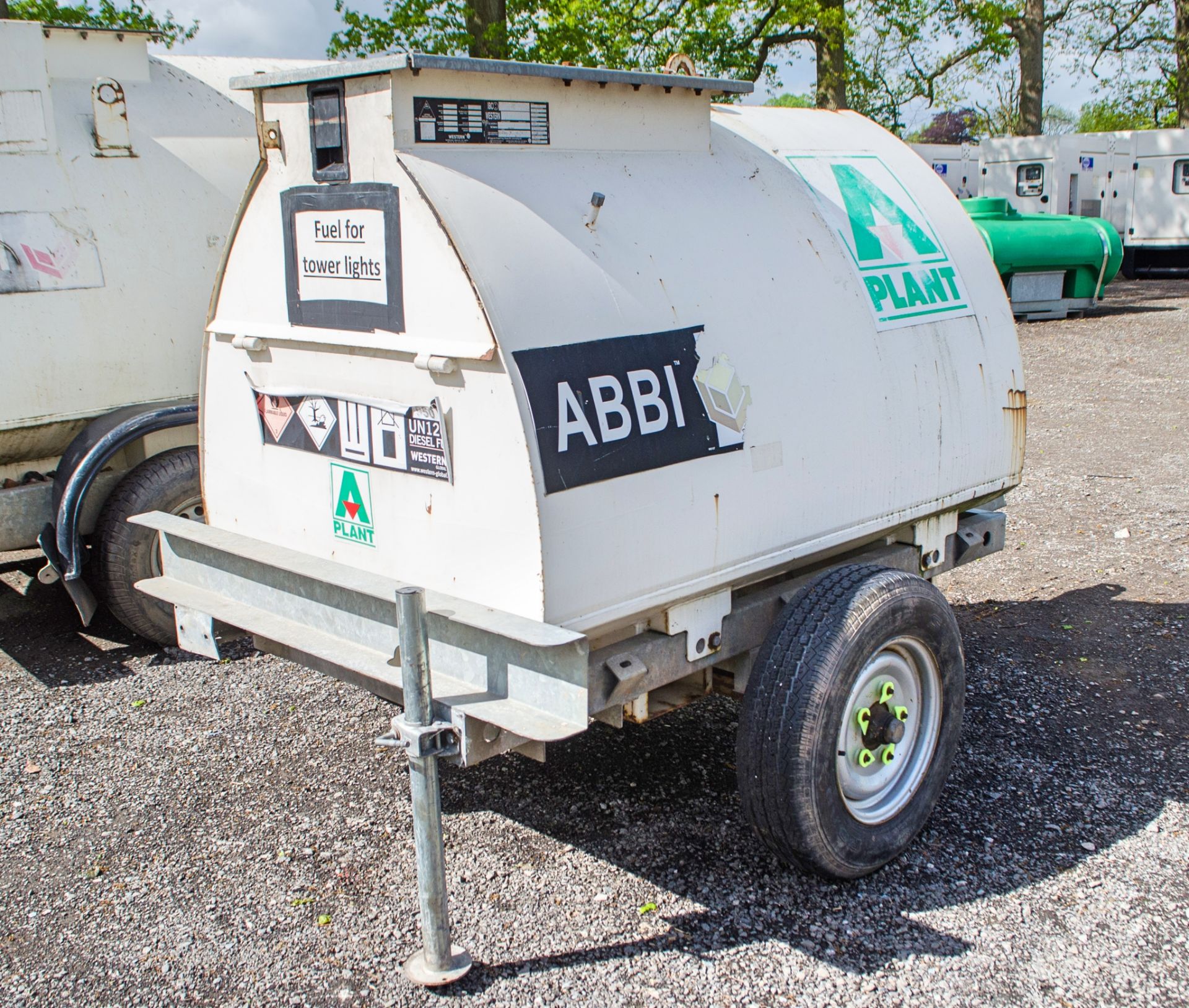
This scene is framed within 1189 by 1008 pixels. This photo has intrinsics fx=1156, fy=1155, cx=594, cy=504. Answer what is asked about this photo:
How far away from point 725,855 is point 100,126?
167 inches

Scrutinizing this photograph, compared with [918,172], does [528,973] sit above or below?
below

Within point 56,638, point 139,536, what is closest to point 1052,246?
point 139,536

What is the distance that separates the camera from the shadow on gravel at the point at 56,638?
212 inches

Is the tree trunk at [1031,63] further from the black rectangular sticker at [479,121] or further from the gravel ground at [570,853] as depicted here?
the black rectangular sticker at [479,121]

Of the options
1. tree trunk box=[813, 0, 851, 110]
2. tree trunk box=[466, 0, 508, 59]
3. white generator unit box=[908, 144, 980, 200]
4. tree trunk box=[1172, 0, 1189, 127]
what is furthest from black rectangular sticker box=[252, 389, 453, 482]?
tree trunk box=[1172, 0, 1189, 127]

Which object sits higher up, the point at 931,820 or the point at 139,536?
the point at 139,536

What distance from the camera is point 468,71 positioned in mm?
3068

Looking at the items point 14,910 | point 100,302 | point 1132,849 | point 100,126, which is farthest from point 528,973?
point 100,126

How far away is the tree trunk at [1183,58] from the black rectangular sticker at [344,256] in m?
28.7

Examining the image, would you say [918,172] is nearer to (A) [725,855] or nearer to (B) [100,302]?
(A) [725,855]

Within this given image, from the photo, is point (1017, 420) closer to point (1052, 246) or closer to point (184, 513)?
point (184, 513)

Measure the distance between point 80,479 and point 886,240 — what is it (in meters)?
3.59

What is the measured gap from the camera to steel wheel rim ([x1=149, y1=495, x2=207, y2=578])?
550cm

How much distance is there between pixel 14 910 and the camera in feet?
11.7
